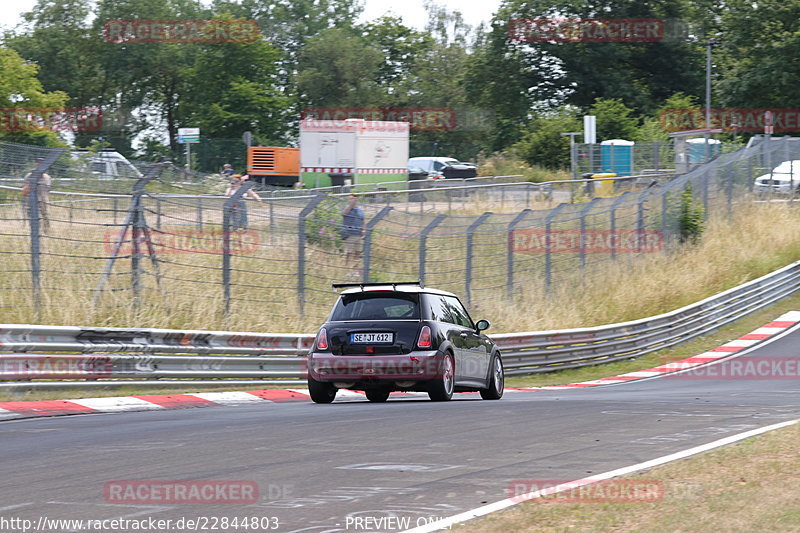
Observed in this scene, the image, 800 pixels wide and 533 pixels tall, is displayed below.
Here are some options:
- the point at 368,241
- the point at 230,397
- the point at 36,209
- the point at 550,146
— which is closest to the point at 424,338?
the point at 230,397

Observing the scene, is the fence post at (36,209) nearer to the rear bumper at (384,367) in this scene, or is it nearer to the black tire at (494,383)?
the rear bumper at (384,367)

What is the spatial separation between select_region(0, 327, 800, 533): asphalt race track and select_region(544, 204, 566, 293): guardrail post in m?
11.8

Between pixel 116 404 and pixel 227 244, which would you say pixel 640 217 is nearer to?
pixel 227 244

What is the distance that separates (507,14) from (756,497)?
3017 inches

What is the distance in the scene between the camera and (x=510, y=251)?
23.4m

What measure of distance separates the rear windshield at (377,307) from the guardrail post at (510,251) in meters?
9.91

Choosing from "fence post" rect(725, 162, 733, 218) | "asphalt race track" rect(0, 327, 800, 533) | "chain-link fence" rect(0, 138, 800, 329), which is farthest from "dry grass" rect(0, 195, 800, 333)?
"asphalt race track" rect(0, 327, 800, 533)

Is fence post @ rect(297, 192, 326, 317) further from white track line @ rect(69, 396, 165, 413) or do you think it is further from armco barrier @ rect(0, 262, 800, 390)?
white track line @ rect(69, 396, 165, 413)

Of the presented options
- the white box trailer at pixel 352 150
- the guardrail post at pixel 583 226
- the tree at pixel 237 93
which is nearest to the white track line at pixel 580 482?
the guardrail post at pixel 583 226

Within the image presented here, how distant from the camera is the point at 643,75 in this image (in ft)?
273

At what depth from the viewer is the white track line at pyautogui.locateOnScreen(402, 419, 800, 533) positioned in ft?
19.3

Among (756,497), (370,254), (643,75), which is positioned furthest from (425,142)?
(756,497)

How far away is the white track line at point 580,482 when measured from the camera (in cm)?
589

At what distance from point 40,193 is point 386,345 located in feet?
15.7
